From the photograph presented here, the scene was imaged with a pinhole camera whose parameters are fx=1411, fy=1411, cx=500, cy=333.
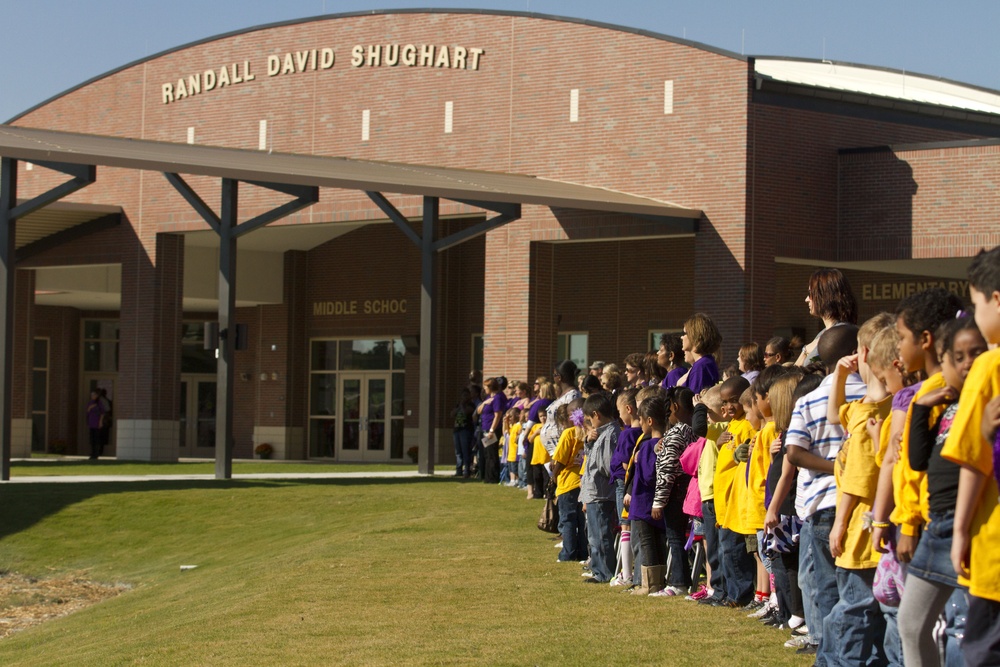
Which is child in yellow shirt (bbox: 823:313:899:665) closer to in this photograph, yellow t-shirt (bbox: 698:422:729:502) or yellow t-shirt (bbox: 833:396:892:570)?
yellow t-shirt (bbox: 833:396:892:570)

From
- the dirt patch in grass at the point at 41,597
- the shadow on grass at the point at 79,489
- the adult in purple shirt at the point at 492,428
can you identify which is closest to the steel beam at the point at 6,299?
the shadow on grass at the point at 79,489

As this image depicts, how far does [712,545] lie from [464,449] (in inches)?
537

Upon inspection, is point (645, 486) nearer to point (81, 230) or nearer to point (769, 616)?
point (769, 616)

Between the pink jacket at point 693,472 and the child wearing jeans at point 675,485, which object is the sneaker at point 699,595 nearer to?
the child wearing jeans at point 675,485

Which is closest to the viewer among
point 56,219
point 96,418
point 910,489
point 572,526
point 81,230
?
point 910,489

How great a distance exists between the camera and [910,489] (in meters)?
5.35

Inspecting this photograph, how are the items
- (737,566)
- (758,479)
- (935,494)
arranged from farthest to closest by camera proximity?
1. (737,566)
2. (758,479)
3. (935,494)

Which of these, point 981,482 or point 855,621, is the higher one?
point 981,482

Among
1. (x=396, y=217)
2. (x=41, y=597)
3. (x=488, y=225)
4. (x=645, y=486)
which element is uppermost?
(x=396, y=217)

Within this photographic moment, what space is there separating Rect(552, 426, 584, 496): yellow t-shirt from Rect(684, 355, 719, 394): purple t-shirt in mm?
1953

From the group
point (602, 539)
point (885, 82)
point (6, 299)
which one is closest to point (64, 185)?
point (6, 299)

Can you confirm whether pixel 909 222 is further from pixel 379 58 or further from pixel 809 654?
pixel 809 654

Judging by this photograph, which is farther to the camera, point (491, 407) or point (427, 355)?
point (427, 355)

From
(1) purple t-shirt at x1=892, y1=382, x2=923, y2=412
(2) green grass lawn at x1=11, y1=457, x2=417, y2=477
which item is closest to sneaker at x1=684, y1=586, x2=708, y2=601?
(1) purple t-shirt at x1=892, y1=382, x2=923, y2=412
